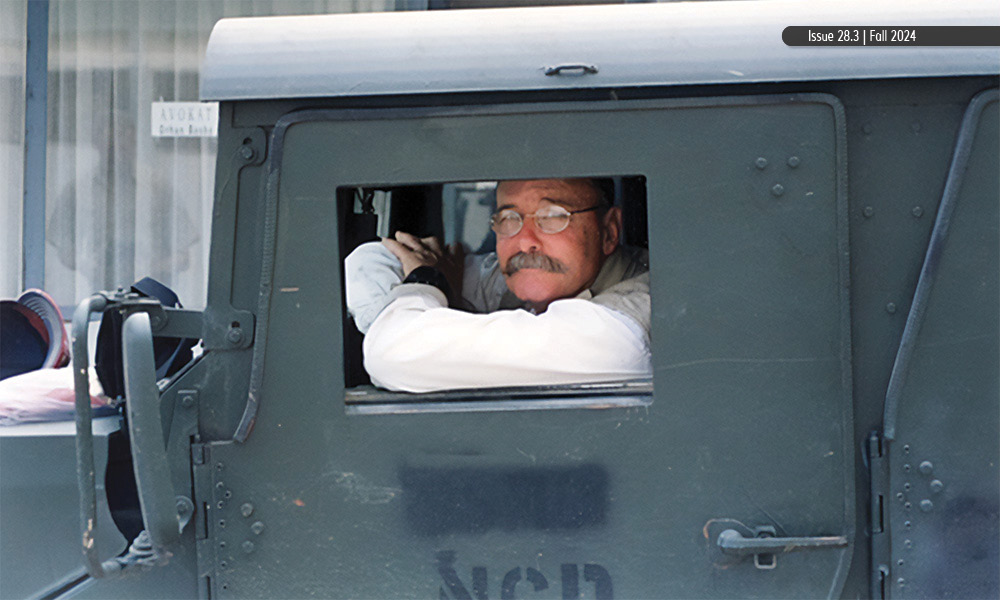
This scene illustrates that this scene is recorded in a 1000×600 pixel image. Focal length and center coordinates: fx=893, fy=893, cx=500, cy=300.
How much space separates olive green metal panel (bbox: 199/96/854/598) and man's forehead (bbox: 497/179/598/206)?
1.16 ft

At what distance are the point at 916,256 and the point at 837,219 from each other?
0.16 metres

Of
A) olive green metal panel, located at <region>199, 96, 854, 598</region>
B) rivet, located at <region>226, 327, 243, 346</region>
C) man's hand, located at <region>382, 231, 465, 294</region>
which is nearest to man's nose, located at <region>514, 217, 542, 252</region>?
man's hand, located at <region>382, 231, 465, 294</region>

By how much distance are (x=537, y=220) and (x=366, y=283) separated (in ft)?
1.35

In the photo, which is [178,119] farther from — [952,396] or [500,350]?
[952,396]

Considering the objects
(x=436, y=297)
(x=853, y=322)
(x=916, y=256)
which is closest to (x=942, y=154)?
(x=916, y=256)

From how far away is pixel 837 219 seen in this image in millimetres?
1600

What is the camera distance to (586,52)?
5.28 feet

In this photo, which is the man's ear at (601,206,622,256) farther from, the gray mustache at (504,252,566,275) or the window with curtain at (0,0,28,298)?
the window with curtain at (0,0,28,298)

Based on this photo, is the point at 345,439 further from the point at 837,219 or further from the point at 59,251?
the point at 59,251

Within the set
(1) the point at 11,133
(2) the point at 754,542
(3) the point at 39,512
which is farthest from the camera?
(1) the point at 11,133

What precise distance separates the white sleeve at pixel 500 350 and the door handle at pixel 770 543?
0.35 m

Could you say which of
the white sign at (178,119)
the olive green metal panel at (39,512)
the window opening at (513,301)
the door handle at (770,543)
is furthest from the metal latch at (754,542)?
the white sign at (178,119)

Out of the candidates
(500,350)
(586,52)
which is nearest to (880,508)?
(500,350)

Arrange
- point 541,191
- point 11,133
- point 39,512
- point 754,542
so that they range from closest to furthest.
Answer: point 754,542
point 39,512
point 541,191
point 11,133
